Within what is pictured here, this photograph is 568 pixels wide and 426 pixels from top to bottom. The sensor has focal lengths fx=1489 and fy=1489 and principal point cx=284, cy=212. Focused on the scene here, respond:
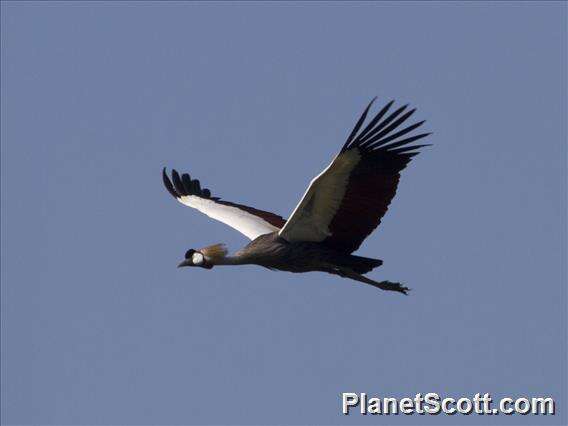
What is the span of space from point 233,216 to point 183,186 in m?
1.51

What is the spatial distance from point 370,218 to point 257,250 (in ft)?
5.15

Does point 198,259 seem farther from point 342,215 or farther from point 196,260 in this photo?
point 342,215

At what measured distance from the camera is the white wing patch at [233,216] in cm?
2073

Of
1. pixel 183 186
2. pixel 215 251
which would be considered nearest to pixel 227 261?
pixel 215 251

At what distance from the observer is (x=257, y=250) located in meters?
19.2

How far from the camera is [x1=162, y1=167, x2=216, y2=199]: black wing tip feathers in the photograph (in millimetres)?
22359

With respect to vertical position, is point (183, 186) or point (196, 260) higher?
point (183, 186)

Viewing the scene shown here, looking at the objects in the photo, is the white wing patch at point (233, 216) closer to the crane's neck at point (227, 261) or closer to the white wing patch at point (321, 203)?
the crane's neck at point (227, 261)

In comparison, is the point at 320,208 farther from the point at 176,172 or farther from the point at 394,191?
the point at 176,172

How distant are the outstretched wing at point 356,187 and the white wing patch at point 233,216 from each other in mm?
1709

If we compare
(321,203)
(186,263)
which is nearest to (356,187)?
(321,203)

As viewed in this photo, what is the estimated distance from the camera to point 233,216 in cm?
2127

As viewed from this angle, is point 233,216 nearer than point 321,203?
→ No

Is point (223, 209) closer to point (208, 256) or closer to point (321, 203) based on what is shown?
point (208, 256)
